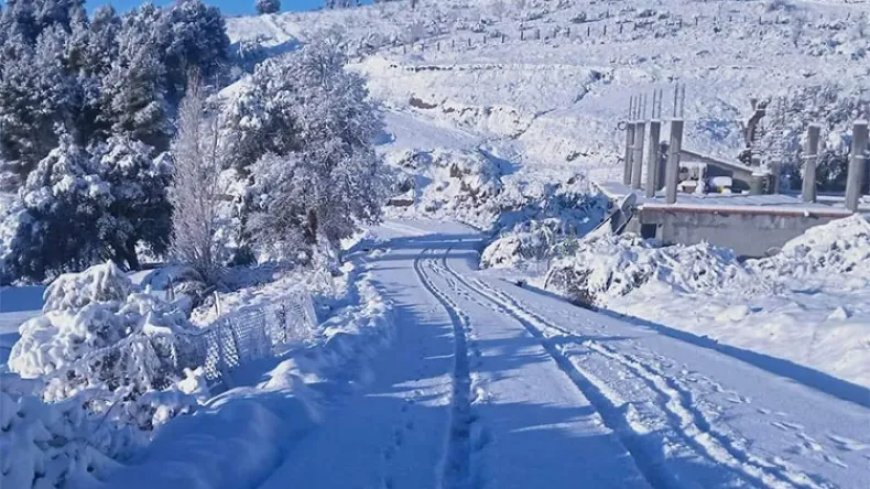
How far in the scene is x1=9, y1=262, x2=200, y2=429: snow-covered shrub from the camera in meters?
7.61

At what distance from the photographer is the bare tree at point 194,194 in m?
21.6

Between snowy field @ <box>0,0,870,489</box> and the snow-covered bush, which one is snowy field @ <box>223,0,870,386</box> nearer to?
snowy field @ <box>0,0,870,489</box>

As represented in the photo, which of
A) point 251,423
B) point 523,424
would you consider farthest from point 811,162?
point 251,423

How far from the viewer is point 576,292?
18.6 m

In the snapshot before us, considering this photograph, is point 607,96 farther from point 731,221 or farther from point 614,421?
point 614,421

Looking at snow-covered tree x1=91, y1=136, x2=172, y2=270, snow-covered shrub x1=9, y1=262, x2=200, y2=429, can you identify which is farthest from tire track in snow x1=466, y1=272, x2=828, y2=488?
snow-covered tree x1=91, y1=136, x2=172, y2=270

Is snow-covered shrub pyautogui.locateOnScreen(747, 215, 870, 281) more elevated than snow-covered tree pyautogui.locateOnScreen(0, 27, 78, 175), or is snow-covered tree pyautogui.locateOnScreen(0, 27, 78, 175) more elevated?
snow-covered tree pyautogui.locateOnScreen(0, 27, 78, 175)

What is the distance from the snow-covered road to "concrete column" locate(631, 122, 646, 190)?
2321 cm

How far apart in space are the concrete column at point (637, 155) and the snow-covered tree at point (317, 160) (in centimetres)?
1276

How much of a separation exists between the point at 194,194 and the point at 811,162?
20.2 meters

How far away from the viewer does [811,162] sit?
25734mm

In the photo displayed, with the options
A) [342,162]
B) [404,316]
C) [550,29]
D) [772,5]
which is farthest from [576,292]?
[772,5]

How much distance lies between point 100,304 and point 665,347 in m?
7.35

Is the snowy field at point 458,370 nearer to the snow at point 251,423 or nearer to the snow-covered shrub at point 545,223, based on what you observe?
the snow at point 251,423
